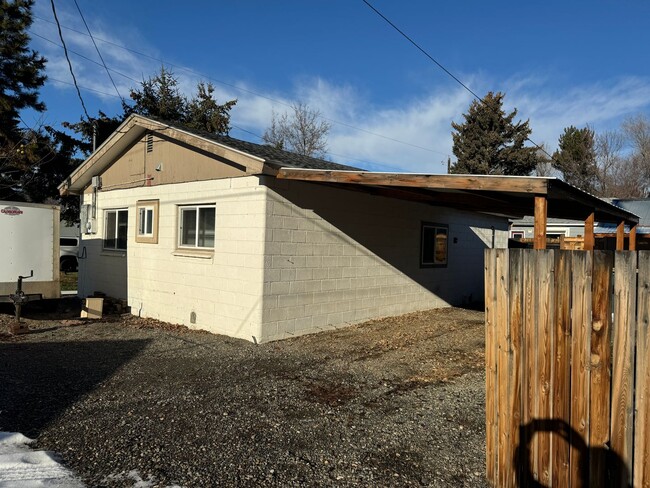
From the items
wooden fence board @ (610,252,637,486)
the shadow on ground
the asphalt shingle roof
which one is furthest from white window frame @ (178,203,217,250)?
wooden fence board @ (610,252,637,486)

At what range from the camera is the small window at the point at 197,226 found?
28.9ft

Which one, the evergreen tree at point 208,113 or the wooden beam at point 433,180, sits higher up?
the evergreen tree at point 208,113

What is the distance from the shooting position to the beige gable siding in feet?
28.2

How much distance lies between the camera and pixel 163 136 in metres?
9.78

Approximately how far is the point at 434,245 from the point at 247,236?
600 cm

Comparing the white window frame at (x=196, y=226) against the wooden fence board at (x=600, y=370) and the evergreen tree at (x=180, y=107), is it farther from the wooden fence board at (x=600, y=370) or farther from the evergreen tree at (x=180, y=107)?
the evergreen tree at (x=180, y=107)

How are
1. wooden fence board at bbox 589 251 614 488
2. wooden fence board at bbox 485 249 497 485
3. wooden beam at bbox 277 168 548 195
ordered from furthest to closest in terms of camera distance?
wooden beam at bbox 277 168 548 195, wooden fence board at bbox 485 249 497 485, wooden fence board at bbox 589 251 614 488

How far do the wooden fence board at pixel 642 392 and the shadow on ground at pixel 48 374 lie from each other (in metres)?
4.50

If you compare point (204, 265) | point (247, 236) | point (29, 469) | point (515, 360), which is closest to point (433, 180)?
point (247, 236)

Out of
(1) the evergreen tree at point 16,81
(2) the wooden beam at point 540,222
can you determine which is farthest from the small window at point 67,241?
(2) the wooden beam at point 540,222

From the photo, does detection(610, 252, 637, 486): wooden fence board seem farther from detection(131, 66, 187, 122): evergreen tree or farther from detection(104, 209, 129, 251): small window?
detection(131, 66, 187, 122): evergreen tree

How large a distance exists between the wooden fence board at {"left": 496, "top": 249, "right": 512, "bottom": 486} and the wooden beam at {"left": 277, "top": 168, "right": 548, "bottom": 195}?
221 centimetres

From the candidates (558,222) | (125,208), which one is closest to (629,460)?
(125,208)

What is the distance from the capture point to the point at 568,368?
9.21 feet
